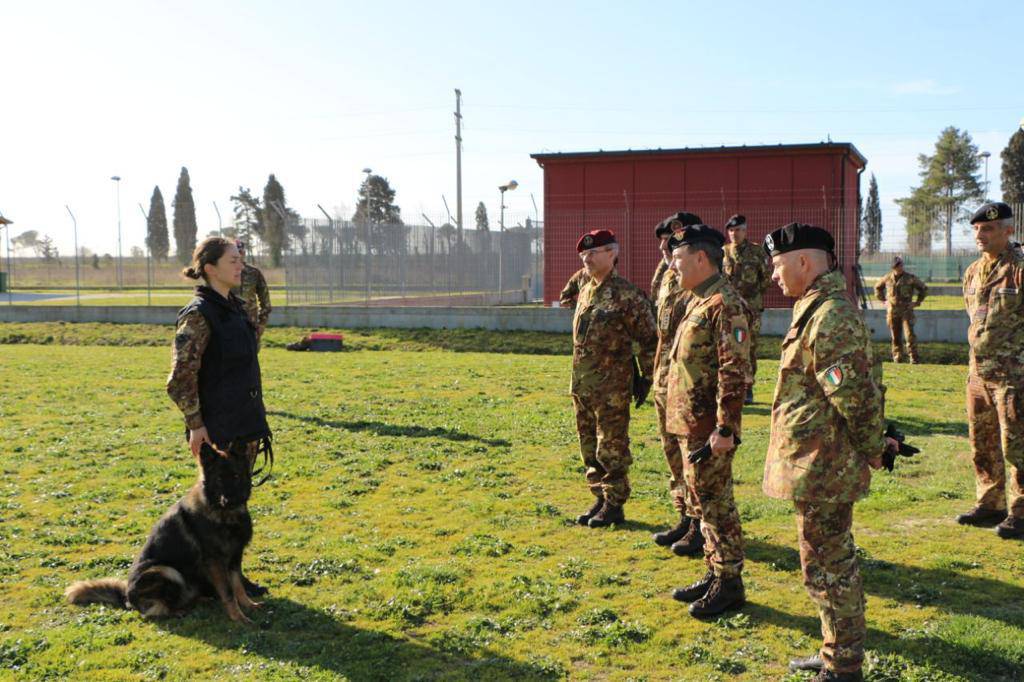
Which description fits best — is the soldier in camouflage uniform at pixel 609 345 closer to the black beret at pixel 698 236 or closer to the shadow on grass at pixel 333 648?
the black beret at pixel 698 236

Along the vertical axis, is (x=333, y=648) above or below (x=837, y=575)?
below

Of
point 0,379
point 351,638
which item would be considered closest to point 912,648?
point 351,638

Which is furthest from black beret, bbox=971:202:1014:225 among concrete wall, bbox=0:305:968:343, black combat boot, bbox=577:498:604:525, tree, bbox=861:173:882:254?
tree, bbox=861:173:882:254

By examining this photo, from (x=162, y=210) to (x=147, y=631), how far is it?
87.2 meters

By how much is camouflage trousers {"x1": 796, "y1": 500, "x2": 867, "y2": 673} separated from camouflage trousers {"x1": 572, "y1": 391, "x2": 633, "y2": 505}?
2495mm

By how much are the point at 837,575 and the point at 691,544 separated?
84.0 inches

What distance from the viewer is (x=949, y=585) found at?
5375 mm

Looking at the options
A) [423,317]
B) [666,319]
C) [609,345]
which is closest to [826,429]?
[609,345]

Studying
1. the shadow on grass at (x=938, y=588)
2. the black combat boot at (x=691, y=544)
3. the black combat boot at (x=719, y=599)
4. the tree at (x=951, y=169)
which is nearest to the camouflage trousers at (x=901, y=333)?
the shadow on grass at (x=938, y=588)

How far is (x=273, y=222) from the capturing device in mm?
58344

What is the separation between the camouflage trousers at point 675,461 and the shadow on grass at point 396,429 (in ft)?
11.6

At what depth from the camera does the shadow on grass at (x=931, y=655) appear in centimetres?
421

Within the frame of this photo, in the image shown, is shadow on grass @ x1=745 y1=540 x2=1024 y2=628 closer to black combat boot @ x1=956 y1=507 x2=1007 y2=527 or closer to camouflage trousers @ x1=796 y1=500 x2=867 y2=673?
black combat boot @ x1=956 y1=507 x2=1007 y2=527

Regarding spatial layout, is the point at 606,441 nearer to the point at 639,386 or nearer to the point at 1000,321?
the point at 639,386
